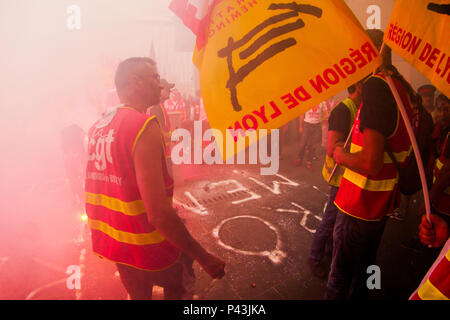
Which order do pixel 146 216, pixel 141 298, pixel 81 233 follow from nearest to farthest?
1. pixel 146 216
2. pixel 141 298
3. pixel 81 233

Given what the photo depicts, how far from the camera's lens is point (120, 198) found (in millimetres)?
1672

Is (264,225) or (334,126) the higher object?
(334,126)

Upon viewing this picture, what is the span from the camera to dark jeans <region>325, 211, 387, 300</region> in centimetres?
206

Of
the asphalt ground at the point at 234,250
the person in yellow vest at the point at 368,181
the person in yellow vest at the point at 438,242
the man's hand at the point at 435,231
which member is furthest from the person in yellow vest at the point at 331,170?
the man's hand at the point at 435,231

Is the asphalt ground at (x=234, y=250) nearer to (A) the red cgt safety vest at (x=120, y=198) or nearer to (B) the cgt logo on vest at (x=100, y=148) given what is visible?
(A) the red cgt safety vest at (x=120, y=198)

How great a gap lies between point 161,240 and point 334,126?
7.19 ft

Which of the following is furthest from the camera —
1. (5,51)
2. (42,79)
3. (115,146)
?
(42,79)

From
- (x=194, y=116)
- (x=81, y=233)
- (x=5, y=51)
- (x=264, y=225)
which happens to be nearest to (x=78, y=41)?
(x=5, y=51)

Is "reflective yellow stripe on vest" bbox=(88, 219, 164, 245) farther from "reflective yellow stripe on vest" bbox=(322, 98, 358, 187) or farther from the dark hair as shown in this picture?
"reflective yellow stripe on vest" bbox=(322, 98, 358, 187)

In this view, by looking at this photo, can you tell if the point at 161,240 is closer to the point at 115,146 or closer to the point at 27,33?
the point at 115,146

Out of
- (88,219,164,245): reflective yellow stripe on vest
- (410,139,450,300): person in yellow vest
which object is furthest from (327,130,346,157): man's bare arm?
(88,219,164,245): reflective yellow stripe on vest

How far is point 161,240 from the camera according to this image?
176 cm

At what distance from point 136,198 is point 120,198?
121 mm

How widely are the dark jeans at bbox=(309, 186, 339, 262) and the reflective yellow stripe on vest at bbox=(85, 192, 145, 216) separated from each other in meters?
2.32
